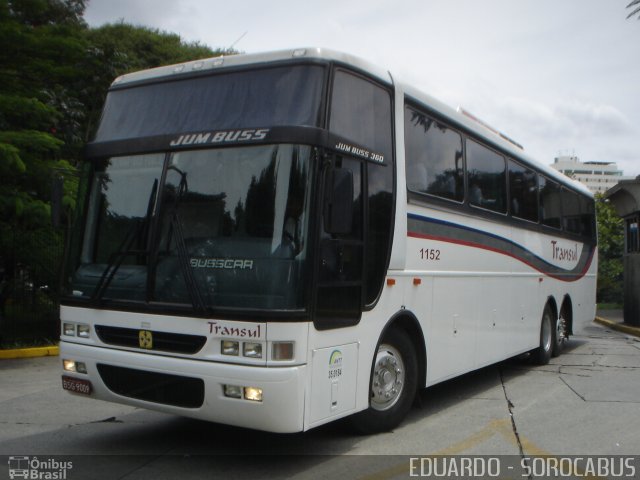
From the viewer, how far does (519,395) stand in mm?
8945

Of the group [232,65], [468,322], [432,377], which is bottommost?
[432,377]

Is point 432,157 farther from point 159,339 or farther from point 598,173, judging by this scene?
point 598,173

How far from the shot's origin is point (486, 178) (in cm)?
906

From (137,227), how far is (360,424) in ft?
8.81

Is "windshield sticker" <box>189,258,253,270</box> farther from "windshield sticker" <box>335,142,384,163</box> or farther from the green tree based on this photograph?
the green tree

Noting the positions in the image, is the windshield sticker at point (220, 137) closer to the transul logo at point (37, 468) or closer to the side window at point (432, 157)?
the side window at point (432, 157)

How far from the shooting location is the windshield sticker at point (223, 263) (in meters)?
5.29

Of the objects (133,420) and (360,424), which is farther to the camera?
(133,420)

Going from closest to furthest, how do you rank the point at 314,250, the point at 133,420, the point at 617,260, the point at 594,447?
1. the point at 314,250
2. the point at 594,447
3. the point at 133,420
4. the point at 617,260

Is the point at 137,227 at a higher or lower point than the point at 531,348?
higher

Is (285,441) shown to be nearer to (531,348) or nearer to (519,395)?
(519,395)

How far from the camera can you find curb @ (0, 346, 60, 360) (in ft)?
39.1

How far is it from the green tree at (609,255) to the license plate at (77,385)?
30195 millimetres

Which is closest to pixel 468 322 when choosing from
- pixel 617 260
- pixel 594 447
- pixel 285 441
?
pixel 594 447
